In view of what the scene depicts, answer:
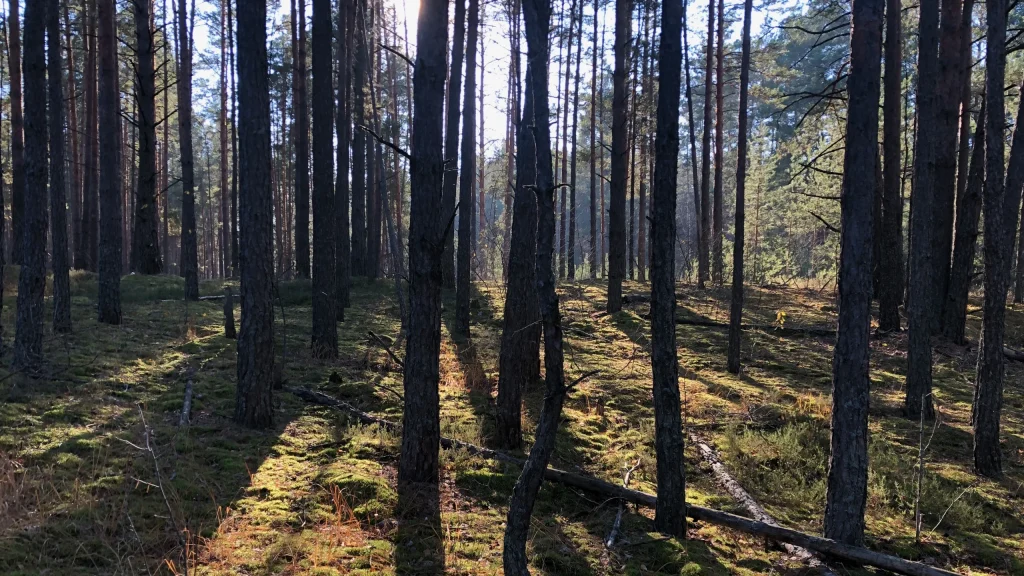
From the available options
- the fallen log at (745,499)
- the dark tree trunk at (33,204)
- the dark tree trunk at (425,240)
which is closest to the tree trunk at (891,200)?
the fallen log at (745,499)

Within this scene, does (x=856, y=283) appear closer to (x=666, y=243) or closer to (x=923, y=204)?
(x=666, y=243)

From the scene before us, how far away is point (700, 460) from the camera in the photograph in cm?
720

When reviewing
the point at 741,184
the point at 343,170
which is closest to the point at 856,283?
the point at 741,184

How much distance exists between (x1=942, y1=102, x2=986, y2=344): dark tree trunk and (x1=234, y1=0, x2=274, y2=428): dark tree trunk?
45.1 ft

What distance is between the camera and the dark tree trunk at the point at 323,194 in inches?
418

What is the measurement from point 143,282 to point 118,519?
54.8 feet

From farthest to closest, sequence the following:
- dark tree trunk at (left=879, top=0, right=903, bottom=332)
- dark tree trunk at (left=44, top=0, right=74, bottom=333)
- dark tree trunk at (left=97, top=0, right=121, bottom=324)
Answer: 1. dark tree trunk at (left=879, top=0, right=903, bottom=332)
2. dark tree trunk at (left=97, top=0, right=121, bottom=324)
3. dark tree trunk at (left=44, top=0, right=74, bottom=333)

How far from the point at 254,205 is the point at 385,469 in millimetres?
3358

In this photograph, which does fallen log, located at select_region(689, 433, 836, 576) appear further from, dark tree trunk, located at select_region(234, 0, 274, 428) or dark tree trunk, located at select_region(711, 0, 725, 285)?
dark tree trunk, located at select_region(711, 0, 725, 285)

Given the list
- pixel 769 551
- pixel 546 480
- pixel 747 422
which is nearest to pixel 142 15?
pixel 546 480

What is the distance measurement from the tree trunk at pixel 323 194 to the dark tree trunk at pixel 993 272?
32.2 feet

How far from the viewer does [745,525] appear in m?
5.25

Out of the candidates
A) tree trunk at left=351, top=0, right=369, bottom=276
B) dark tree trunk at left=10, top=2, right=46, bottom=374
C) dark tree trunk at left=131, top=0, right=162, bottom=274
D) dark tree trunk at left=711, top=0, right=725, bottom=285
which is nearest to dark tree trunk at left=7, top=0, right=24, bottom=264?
dark tree trunk at left=131, top=0, right=162, bottom=274

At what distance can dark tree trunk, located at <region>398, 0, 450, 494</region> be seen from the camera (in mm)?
5527
